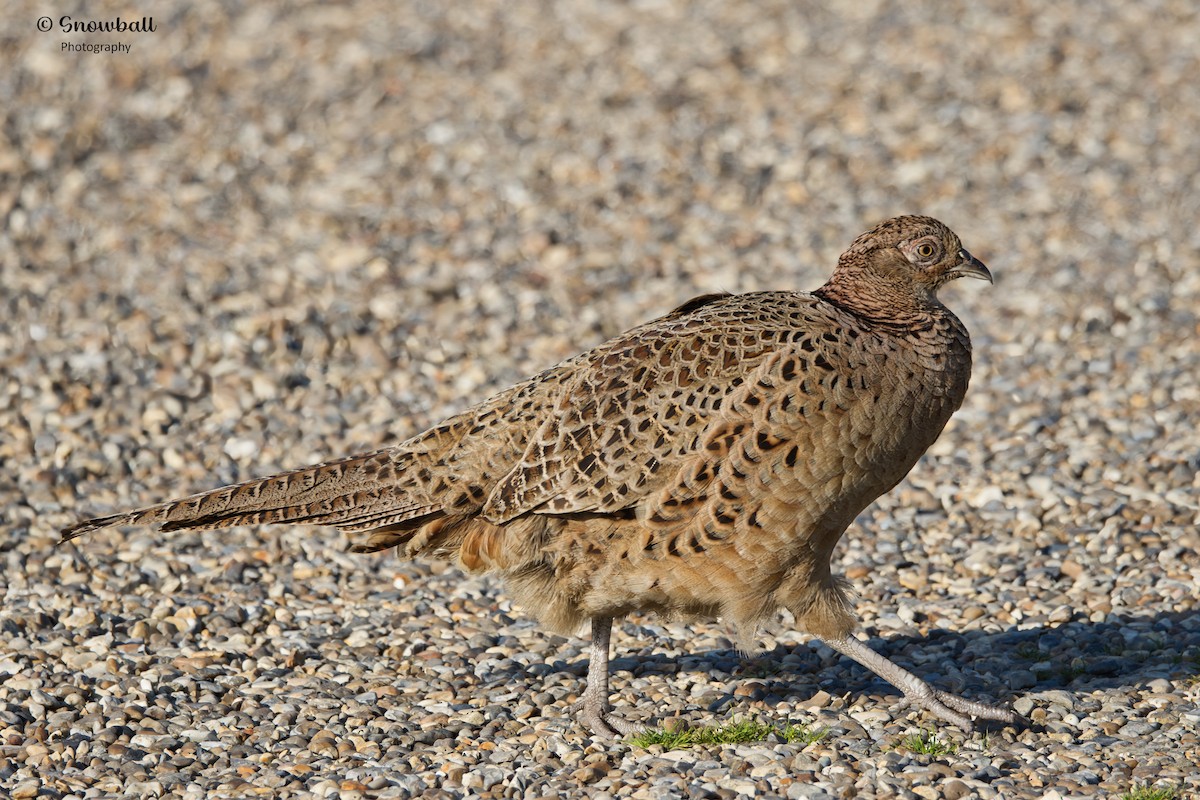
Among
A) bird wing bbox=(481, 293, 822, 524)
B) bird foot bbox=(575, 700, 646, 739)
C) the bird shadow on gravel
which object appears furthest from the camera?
the bird shadow on gravel

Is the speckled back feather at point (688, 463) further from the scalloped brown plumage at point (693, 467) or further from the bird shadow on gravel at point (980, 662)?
the bird shadow on gravel at point (980, 662)

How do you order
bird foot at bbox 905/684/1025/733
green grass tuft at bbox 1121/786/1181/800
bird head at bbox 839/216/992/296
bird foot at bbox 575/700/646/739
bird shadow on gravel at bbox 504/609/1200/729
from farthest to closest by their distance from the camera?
bird shadow on gravel at bbox 504/609/1200/729 < bird head at bbox 839/216/992/296 < bird foot at bbox 575/700/646/739 < bird foot at bbox 905/684/1025/733 < green grass tuft at bbox 1121/786/1181/800

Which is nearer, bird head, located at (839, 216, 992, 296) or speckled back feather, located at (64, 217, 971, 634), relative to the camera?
speckled back feather, located at (64, 217, 971, 634)

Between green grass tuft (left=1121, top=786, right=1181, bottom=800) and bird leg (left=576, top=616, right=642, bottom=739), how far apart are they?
1904 millimetres

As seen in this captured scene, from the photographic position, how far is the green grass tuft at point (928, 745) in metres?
5.75

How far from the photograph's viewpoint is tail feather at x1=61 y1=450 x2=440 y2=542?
610 centimetres

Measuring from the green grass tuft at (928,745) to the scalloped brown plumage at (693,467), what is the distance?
12 cm

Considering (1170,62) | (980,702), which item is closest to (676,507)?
(980,702)

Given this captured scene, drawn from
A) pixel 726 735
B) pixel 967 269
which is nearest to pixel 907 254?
pixel 967 269

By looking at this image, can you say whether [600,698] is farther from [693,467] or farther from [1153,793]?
[1153,793]

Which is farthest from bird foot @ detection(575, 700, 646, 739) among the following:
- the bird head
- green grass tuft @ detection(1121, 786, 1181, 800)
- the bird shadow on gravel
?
the bird head

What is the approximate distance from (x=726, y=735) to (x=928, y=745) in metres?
0.79

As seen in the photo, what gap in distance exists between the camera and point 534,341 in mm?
10414

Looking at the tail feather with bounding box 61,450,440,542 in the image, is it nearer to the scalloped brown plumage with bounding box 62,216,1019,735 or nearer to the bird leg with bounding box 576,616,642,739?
the scalloped brown plumage with bounding box 62,216,1019,735
